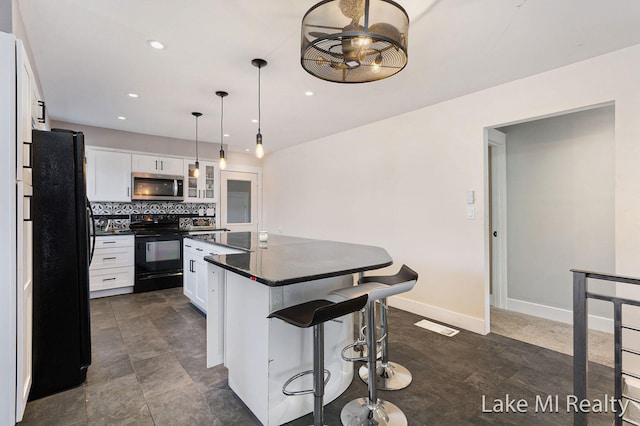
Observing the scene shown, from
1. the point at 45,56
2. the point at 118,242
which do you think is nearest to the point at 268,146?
the point at 118,242

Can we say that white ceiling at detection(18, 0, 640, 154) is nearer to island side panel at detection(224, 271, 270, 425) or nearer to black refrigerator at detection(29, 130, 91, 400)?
black refrigerator at detection(29, 130, 91, 400)

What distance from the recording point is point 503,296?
12.8ft

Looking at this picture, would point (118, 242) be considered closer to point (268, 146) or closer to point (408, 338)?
point (268, 146)

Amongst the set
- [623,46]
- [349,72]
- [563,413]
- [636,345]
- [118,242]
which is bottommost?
[563,413]

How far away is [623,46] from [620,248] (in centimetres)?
152

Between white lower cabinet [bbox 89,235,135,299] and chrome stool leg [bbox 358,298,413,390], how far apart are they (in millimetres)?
3851

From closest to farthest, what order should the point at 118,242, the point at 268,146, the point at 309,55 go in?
the point at 309,55
the point at 118,242
the point at 268,146

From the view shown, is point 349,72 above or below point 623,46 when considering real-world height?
below

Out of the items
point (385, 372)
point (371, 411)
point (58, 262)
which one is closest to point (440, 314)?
point (385, 372)

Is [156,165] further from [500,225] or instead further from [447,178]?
[500,225]

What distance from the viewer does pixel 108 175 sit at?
4719mm

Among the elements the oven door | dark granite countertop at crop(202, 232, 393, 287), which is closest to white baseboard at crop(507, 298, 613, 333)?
dark granite countertop at crop(202, 232, 393, 287)

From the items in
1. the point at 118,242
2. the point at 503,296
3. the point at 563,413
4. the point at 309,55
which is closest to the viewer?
the point at 309,55

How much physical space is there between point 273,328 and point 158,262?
12.2 feet
